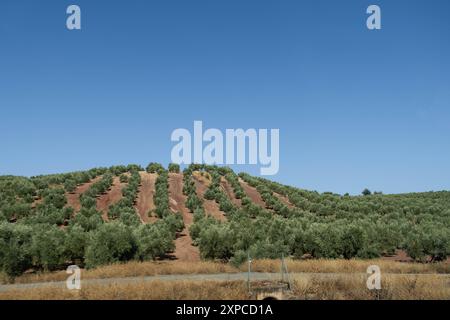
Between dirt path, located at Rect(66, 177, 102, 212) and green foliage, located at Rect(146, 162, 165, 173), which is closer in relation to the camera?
dirt path, located at Rect(66, 177, 102, 212)

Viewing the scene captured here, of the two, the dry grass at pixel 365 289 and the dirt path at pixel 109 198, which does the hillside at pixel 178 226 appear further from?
the dry grass at pixel 365 289

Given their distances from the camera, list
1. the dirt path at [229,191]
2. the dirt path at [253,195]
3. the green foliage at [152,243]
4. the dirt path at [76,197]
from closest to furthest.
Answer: the green foliage at [152,243] < the dirt path at [76,197] < the dirt path at [229,191] < the dirt path at [253,195]

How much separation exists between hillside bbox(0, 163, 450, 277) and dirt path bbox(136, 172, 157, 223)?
15 centimetres

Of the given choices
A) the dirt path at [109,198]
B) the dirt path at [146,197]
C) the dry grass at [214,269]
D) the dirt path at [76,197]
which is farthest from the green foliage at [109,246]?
the dirt path at [76,197]

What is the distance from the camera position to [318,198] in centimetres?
7306

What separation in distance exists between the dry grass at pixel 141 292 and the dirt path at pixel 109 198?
3099 cm

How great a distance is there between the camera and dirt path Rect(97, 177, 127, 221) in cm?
5083

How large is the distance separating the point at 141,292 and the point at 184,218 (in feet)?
114

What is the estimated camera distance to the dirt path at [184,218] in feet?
111

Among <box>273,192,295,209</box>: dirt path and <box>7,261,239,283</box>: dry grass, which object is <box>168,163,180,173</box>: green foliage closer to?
<box>273,192,295,209</box>: dirt path

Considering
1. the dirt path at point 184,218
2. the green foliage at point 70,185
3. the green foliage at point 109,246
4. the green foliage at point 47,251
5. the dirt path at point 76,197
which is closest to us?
the green foliage at point 47,251

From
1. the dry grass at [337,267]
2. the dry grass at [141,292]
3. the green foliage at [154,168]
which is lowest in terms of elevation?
the dry grass at [337,267]

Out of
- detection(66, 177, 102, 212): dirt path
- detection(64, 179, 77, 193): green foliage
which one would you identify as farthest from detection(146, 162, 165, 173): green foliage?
detection(64, 179, 77, 193): green foliage
